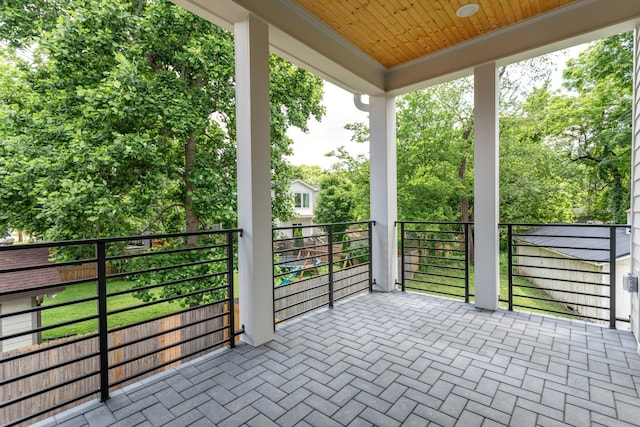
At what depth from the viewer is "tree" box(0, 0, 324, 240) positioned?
4121 millimetres

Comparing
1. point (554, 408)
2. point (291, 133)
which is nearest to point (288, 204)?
point (291, 133)

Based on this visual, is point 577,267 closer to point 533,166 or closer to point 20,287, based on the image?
point 533,166

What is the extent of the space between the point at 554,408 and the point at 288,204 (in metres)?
4.90

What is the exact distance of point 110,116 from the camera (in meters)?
4.24

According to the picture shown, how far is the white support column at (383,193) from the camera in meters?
4.08

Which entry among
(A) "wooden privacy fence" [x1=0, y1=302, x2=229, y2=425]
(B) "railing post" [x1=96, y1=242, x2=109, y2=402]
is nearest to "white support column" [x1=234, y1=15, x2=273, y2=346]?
(A) "wooden privacy fence" [x1=0, y1=302, x2=229, y2=425]

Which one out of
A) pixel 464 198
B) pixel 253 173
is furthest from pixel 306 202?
pixel 253 173

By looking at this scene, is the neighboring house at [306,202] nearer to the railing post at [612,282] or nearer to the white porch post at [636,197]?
the railing post at [612,282]

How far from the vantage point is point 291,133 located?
249 inches

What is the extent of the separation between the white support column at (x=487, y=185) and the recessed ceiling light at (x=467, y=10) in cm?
67

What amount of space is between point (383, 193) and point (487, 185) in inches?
49.8

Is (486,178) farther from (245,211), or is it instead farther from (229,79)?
(229,79)

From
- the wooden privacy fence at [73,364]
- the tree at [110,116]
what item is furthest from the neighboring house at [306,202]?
the wooden privacy fence at [73,364]

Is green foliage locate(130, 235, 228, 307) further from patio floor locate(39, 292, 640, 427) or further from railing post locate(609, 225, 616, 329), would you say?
railing post locate(609, 225, 616, 329)
